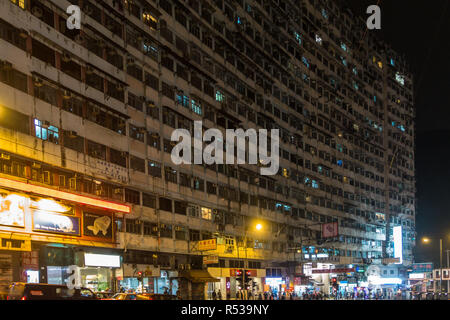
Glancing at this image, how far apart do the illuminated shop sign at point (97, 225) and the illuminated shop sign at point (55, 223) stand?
2.77ft

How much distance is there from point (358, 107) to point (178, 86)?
167 ft

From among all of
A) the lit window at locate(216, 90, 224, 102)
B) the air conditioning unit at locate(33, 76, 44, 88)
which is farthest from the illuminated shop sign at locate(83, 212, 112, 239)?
the lit window at locate(216, 90, 224, 102)

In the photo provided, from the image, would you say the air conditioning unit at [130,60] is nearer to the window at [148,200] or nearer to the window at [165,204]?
the window at [148,200]

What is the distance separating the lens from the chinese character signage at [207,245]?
46.2 meters

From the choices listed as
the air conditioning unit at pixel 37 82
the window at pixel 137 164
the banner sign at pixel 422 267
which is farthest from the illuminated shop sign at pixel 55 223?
the banner sign at pixel 422 267

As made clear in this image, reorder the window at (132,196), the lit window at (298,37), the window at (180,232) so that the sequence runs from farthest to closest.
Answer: the lit window at (298,37)
the window at (180,232)
the window at (132,196)

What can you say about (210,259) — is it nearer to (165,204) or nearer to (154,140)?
(165,204)

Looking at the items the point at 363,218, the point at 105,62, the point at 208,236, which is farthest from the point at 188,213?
the point at 363,218

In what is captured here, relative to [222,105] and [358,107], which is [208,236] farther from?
[358,107]

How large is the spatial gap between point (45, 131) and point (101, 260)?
32.3ft

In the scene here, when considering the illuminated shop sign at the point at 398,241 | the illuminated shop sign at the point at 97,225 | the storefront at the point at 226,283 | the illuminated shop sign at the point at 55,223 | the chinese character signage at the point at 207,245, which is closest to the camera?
the illuminated shop sign at the point at 55,223

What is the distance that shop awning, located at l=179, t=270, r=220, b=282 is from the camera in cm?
4706

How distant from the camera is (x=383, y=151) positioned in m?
100

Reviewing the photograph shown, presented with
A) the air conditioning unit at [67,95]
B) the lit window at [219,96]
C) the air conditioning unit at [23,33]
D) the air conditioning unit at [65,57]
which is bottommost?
the air conditioning unit at [67,95]
